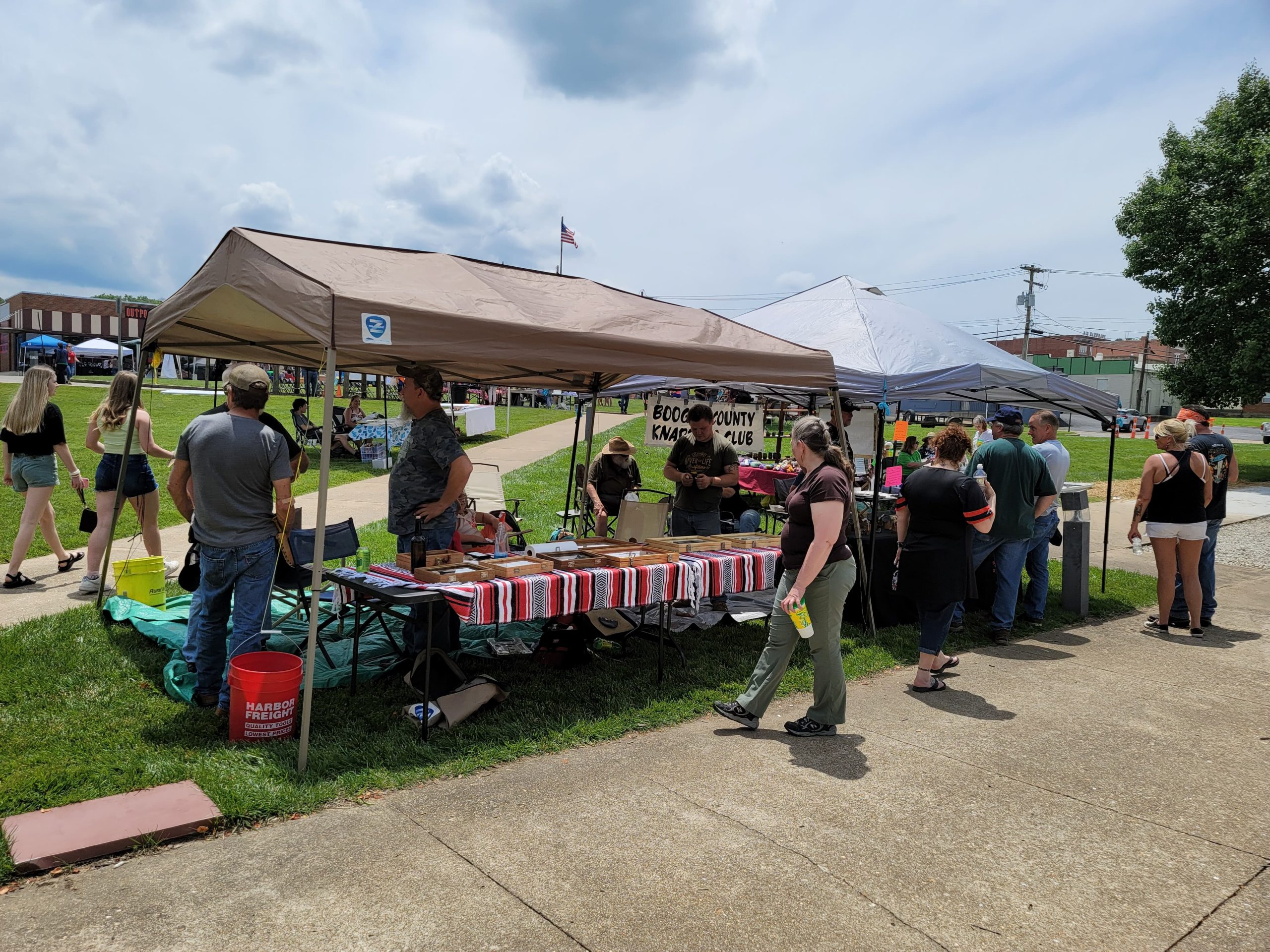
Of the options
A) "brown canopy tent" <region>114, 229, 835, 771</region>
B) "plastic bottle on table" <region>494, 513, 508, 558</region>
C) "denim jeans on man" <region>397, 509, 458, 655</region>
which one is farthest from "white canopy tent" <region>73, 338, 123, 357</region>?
"denim jeans on man" <region>397, 509, 458, 655</region>

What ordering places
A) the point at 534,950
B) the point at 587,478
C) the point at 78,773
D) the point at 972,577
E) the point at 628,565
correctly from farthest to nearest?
the point at 587,478, the point at 972,577, the point at 628,565, the point at 78,773, the point at 534,950

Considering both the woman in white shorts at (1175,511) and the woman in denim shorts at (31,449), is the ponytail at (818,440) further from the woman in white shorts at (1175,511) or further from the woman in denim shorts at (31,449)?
the woman in denim shorts at (31,449)

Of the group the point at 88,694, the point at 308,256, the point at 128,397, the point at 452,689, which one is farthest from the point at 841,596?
the point at 128,397

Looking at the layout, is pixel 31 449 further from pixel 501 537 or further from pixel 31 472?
pixel 501 537

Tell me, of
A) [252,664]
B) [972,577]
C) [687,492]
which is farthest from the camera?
[687,492]

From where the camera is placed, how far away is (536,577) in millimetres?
4805

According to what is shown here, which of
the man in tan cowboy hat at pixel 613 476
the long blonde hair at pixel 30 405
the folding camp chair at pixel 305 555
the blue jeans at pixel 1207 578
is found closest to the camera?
the folding camp chair at pixel 305 555

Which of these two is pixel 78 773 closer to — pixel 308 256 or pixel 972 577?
pixel 308 256

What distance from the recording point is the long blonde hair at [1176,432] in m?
7.07

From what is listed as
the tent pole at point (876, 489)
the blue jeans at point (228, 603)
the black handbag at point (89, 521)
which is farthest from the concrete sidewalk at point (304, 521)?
the tent pole at point (876, 489)

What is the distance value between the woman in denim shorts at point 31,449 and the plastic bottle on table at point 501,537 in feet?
11.5

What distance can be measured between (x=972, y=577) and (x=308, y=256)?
4.56 m

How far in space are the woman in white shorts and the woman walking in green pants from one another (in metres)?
3.91

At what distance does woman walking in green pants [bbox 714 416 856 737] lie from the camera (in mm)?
4336
